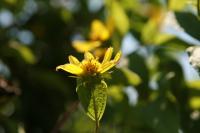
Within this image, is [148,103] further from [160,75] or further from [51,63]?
[51,63]

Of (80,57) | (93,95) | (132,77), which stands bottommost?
(93,95)

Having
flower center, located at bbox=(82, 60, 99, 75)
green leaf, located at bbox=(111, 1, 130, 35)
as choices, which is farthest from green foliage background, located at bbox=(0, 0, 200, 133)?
flower center, located at bbox=(82, 60, 99, 75)

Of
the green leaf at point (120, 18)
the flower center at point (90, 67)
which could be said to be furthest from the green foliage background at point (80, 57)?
the flower center at point (90, 67)

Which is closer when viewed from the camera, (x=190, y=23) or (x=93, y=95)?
(x=93, y=95)

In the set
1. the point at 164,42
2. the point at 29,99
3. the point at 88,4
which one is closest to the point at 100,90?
the point at 164,42

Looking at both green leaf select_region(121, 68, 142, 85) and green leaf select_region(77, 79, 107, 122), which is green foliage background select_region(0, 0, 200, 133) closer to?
green leaf select_region(121, 68, 142, 85)

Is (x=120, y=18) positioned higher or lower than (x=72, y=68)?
higher

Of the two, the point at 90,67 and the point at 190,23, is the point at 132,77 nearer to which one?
the point at 190,23

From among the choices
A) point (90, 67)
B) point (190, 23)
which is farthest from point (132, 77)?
point (90, 67)
